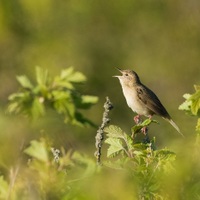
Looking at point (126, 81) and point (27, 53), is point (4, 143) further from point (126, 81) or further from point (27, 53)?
point (27, 53)

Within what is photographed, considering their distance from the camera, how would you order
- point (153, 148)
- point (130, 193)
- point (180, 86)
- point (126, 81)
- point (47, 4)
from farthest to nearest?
1. point (47, 4)
2. point (180, 86)
3. point (126, 81)
4. point (153, 148)
5. point (130, 193)

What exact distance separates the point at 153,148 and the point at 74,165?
1.01m

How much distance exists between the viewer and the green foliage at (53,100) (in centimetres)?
410

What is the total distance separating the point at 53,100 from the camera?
4.28 meters

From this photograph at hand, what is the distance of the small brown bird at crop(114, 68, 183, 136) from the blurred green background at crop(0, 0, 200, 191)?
1212cm

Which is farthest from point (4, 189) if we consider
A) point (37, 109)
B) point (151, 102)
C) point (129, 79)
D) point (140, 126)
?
point (129, 79)

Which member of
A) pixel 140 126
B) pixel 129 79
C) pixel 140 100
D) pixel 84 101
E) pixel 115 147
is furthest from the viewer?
pixel 129 79

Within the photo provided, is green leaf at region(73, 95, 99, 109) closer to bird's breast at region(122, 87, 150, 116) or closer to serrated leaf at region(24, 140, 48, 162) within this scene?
serrated leaf at region(24, 140, 48, 162)

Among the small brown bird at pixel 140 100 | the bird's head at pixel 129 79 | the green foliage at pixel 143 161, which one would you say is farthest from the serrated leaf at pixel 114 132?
the bird's head at pixel 129 79

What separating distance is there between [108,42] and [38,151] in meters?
32.6

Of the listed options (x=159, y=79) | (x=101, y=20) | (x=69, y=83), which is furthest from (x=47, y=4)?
(x=69, y=83)

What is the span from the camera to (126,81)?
13.0 meters

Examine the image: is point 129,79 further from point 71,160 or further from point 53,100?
point 71,160

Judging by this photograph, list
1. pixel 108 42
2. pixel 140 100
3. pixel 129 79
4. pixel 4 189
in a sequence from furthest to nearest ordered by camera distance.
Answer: pixel 108 42, pixel 129 79, pixel 140 100, pixel 4 189
